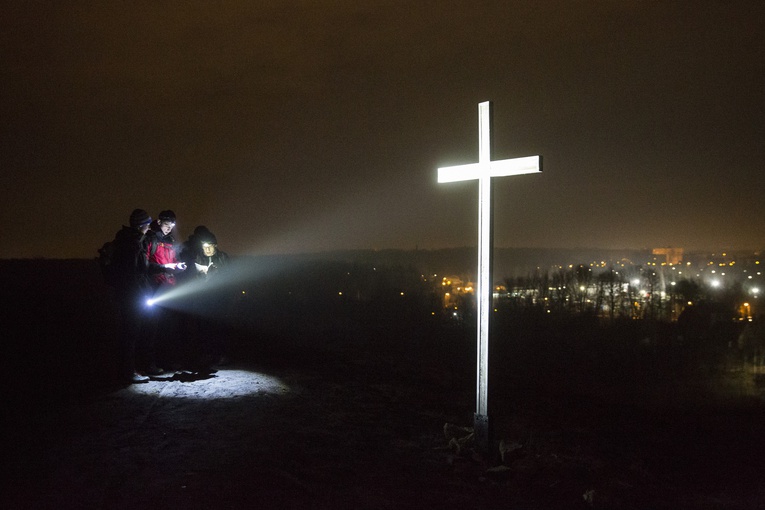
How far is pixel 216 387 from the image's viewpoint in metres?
8.20

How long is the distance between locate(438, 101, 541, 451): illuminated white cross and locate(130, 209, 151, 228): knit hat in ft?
15.3

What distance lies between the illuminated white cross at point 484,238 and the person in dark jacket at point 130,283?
15.7 feet

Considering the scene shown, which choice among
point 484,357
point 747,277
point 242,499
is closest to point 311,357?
point 484,357

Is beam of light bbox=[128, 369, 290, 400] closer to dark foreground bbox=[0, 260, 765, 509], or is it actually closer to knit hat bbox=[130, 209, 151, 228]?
dark foreground bbox=[0, 260, 765, 509]

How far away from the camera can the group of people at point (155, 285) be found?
8234 mm

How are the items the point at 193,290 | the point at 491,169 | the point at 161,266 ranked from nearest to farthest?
the point at 491,169, the point at 161,266, the point at 193,290

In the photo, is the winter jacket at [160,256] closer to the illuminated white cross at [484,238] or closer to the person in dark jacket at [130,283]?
the person in dark jacket at [130,283]

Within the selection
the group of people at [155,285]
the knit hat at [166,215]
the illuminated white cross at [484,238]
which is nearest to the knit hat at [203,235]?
the group of people at [155,285]

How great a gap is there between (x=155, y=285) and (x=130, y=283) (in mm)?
623

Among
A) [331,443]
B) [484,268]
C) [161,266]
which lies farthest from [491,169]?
[161,266]

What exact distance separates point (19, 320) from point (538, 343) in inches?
1582

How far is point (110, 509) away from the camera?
429cm

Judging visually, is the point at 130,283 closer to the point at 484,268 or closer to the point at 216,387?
the point at 216,387

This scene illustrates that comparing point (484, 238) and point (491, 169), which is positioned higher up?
point (491, 169)
